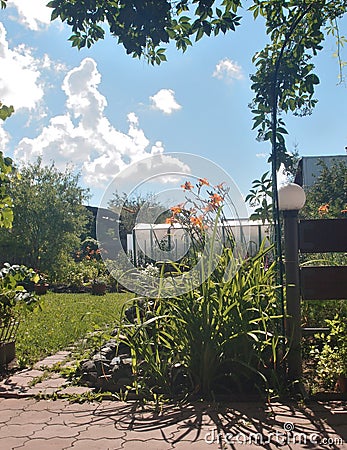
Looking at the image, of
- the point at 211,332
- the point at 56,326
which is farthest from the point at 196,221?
the point at 56,326

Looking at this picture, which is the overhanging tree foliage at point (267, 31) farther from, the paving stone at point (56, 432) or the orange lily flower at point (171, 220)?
the paving stone at point (56, 432)

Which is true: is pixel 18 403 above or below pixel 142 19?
below

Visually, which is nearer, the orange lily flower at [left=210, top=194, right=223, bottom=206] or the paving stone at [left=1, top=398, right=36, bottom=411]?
the paving stone at [left=1, top=398, right=36, bottom=411]

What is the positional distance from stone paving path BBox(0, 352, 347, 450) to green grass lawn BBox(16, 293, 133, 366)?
0.67 meters

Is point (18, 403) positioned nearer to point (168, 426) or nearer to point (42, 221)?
point (168, 426)

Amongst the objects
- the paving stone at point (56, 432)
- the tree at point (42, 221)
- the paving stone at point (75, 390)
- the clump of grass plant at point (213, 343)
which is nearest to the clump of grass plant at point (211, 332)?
the clump of grass plant at point (213, 343)

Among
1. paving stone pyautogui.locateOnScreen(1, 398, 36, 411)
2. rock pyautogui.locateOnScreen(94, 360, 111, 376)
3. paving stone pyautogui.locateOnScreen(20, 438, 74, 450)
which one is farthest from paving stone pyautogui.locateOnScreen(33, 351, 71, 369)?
paving stone pyautogui.locateOnScreen(20, 438, 74, 450)

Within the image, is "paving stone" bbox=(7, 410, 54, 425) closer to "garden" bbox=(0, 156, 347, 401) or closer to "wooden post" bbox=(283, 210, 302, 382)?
"garden" bbox=(0, 156, 347, 401)

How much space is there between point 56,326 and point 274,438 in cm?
Result: 429

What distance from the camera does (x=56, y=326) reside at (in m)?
6.05

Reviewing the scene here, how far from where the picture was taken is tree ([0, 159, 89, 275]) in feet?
42.9

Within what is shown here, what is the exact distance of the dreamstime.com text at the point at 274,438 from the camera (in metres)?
2.19

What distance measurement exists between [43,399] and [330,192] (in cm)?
1259

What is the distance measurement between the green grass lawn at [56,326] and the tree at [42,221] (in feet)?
15.2
